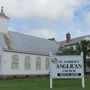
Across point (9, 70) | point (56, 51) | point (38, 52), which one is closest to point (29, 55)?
point (38, 52)

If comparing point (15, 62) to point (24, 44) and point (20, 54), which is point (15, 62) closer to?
point (20, 54)

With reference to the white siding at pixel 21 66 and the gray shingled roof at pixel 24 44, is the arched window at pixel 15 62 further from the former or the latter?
the gray shingled roof at pixel 24 44

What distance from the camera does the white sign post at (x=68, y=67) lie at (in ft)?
59.8

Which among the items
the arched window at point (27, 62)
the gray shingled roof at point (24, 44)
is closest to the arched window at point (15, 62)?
the gray shingled roof at point (24, 44)

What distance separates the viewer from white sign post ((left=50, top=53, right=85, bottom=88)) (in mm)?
18234

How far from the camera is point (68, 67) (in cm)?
1834

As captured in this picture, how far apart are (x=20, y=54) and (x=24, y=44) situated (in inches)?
125

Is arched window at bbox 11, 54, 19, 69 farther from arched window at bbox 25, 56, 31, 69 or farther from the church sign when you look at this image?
the church sign

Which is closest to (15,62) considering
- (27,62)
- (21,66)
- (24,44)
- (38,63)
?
(21,66)

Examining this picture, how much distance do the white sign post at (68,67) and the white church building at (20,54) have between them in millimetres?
24620

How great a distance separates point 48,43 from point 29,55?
1014 cm

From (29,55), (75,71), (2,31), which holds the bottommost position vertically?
(75,71)

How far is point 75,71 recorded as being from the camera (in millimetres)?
18250

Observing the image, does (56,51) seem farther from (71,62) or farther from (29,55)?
(71,62)
